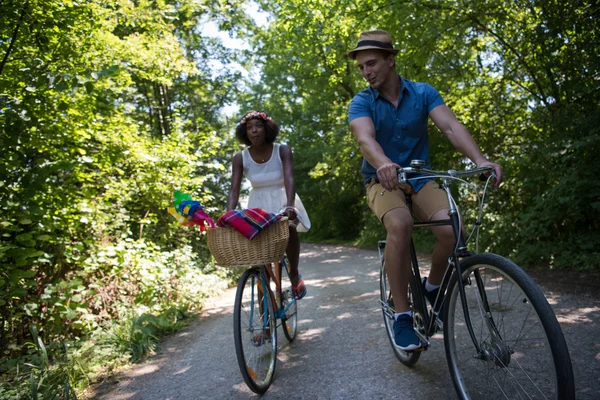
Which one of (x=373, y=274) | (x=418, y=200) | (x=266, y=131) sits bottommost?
(x=373, y=274)

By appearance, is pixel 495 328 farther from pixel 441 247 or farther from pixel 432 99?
pixel 432 99

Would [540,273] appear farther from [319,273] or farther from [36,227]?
[36,227]

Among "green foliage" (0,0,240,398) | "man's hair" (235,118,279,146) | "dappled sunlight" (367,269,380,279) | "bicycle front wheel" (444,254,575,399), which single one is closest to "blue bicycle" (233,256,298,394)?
"man's hair" (235,118,279,146)

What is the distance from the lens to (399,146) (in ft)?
10.2

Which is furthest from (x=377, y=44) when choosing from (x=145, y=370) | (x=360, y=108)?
(x=145, y=370)

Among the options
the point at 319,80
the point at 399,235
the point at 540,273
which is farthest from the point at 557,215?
the point at 319,80

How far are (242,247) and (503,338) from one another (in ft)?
5.52

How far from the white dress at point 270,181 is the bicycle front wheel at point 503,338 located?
6.32 ft

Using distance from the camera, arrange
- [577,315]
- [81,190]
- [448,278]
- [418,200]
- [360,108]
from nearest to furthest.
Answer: [448,278], [418,200], [360,108], [577,315], [81,190]

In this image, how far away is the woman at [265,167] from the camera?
4039 millimetres

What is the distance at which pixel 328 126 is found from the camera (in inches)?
864

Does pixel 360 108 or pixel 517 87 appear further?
pixel 517 87

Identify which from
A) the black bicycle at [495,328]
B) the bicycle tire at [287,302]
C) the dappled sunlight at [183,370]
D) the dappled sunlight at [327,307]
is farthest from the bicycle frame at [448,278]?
the dappled sunlight at [327,307]

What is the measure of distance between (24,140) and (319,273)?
6.89 meters
